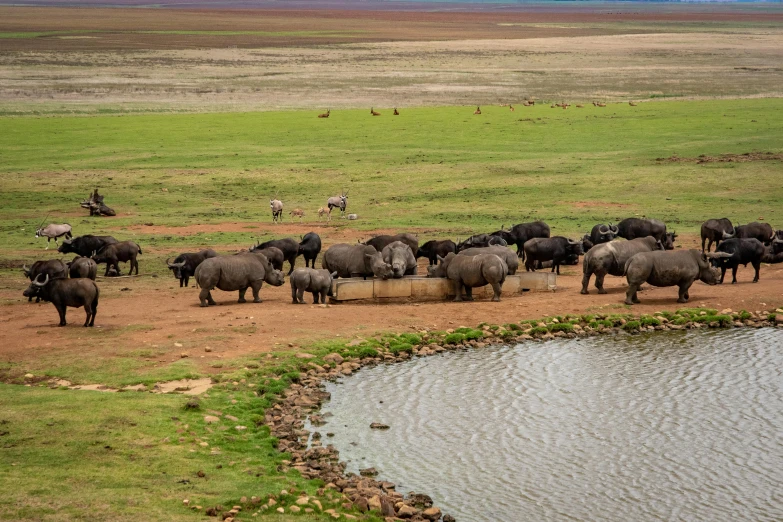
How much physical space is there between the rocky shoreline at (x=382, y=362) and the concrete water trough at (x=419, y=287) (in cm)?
267

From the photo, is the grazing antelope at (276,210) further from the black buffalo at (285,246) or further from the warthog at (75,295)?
the warthog at (75,295)

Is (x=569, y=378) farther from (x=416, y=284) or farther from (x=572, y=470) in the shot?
(x=416, y=284)

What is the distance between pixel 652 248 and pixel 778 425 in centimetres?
933

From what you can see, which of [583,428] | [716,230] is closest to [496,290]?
[583,428]

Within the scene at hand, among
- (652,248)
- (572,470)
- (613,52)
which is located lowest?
(572,470)

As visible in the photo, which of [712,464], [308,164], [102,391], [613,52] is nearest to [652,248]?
[712,464]

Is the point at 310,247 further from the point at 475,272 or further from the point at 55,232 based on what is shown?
the point at 55,232

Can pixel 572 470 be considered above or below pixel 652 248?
below

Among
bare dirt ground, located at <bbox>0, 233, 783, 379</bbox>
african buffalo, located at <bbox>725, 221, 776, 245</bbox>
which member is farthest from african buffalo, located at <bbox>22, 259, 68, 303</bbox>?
african buffalo, located at <bbox>725, 221, 776, 245</bbox>

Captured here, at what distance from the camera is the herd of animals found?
23203mm

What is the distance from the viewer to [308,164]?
157ft

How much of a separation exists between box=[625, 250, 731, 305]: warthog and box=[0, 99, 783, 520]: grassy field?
24.4 ft

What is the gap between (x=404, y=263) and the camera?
2436 cm

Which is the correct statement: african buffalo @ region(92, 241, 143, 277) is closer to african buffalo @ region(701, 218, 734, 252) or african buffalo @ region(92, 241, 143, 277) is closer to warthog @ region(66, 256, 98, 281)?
warthog @ region(66, 256, 98, 281)
